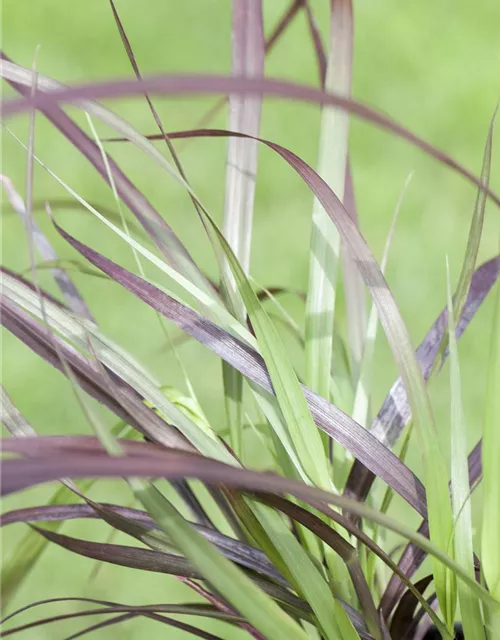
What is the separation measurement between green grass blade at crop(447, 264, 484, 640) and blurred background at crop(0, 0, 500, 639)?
447 mm

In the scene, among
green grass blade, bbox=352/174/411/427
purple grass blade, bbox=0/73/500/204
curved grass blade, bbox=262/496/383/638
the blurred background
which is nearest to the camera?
purple grass blade, bbox=0/73/500/204

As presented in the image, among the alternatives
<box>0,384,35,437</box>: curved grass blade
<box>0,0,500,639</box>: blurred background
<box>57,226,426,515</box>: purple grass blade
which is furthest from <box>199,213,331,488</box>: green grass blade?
<box>0,0,500,639</box>: blurred background

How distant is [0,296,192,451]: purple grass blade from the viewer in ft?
0.99

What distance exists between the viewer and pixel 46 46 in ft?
4.05

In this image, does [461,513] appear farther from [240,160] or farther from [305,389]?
[240,160]

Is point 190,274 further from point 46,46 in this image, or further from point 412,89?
point 46,46

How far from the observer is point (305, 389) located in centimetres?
31

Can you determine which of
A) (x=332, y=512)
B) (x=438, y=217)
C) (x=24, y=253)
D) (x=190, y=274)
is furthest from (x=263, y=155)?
(x=332, y=512)

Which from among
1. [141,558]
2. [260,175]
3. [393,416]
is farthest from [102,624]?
[260,175]

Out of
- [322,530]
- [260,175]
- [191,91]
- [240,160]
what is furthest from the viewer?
[260,175]

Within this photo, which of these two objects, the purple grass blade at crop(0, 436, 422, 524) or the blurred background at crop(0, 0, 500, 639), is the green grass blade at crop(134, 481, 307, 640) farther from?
the blurred background at crop(0, 0, 500, 639)

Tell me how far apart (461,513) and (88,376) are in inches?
6.6

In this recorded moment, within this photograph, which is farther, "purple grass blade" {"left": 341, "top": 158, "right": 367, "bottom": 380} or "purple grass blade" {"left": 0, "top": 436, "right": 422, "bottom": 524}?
"purple grass blade" {"left": 341, "top": 158, "right": 367, "bottom": 380}

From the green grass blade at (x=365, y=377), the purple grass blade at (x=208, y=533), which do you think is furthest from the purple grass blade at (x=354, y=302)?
the purple grass blade at (x=208, y=533)
